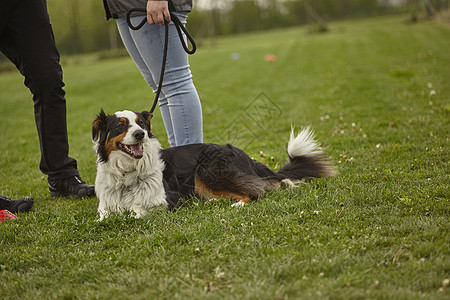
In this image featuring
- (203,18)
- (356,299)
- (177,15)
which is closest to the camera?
(356,299)

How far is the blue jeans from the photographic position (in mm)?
3746

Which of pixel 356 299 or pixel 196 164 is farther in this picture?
pixel 196 164

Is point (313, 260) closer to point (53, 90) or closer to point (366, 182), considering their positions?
point (366, 182)

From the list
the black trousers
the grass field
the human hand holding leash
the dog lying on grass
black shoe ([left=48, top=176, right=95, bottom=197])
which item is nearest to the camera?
the grass field

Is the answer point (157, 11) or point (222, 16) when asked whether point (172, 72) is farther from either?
point (222, 16)

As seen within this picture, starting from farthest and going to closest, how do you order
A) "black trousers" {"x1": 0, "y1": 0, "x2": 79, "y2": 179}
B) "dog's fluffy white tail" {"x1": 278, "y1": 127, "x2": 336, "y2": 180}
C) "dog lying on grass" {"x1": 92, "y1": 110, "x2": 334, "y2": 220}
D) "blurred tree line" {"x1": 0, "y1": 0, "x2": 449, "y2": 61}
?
"blurred tree line" {"x1": 0, "y1": 0, "x2": 449, "y2": 61} < "dog's fluffy white tail" {"x1": 278, "y1": 127, "x2": 336, "y2": 180} < "black trousers" {"x1": 0, "y1": 0, "x2": 79, "y2": 179} < "dog lying on grass" {"x1": 92, "y1": 110, "x2": 334, "y2": 220}

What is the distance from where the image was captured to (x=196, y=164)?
3834mm

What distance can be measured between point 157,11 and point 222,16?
211 ft

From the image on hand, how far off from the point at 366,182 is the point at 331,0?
212ft

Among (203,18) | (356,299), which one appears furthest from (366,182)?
(203,18)

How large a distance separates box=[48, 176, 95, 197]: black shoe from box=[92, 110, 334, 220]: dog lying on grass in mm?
576

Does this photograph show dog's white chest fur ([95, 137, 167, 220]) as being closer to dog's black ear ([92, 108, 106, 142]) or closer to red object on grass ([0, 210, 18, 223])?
dog's black ear ([92, 108, 106, 142])

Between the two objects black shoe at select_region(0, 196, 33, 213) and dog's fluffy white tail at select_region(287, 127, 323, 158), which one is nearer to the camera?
black shoe at select_region(0, 196, 33, 213)

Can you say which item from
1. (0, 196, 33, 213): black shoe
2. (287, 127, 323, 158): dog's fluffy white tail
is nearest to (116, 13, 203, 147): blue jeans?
(287, 127, 323, 158): dog's fluffy white tail
